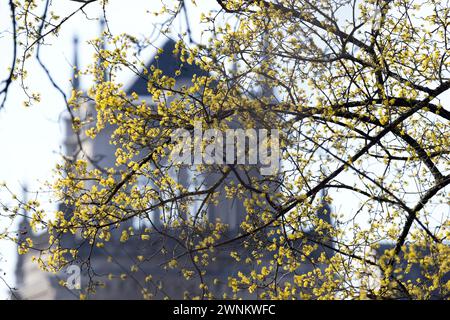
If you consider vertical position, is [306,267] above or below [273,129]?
above

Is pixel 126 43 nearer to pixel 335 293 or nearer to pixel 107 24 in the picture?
pixel 107 24

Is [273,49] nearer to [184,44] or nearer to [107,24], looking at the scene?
[184,44]

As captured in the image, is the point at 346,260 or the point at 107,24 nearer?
the point at 107,24

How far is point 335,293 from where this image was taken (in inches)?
331

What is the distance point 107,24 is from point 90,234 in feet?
7.52

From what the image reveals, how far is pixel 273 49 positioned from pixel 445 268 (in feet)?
9.51

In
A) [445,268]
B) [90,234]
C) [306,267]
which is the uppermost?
[306,267]

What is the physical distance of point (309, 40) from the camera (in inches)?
345
